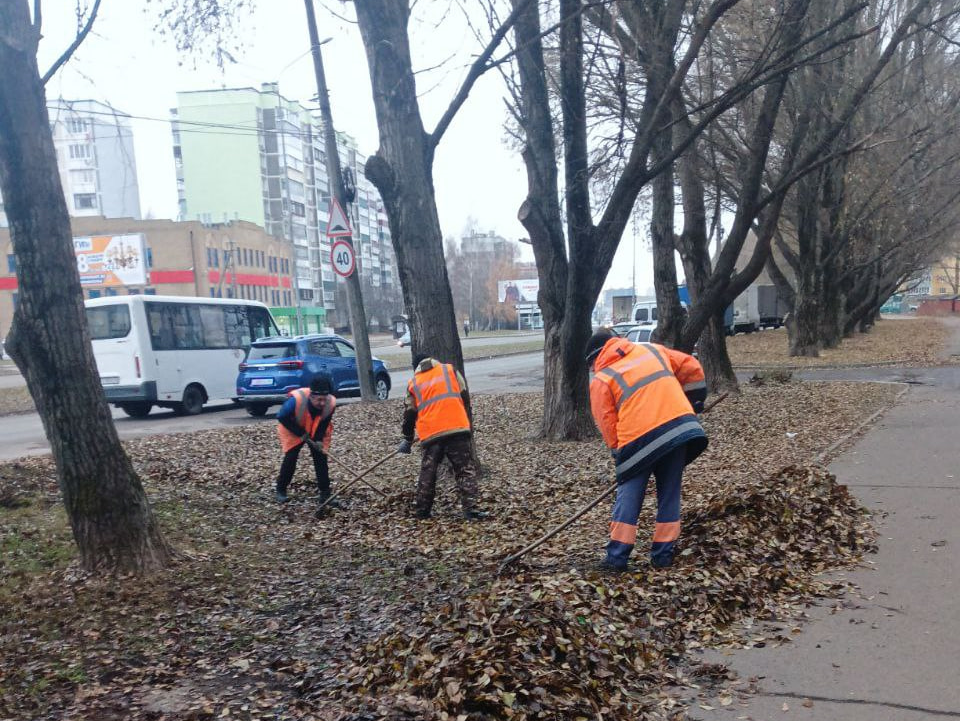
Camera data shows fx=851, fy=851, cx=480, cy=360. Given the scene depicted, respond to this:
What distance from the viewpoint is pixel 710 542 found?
5730 mm

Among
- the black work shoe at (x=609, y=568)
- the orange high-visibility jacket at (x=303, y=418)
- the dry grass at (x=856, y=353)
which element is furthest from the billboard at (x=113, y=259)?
the black work shoe at (x=609, y=568)

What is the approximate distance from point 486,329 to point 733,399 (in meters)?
79.0

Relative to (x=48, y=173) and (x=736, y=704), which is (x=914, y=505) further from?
(x=48, y=173)

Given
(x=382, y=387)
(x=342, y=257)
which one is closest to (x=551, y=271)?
(x=342, y=257)

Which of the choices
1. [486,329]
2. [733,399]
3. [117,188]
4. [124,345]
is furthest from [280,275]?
[117,188]

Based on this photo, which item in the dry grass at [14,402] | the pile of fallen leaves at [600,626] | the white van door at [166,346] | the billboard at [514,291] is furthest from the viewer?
the billboard at [514,291]

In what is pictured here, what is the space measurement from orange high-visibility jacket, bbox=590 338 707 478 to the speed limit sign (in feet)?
33.8

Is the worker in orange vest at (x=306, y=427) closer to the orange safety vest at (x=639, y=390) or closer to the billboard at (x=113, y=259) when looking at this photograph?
the orange safety vest at (x=639, y=390)

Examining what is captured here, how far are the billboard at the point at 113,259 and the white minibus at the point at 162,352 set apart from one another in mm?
40439

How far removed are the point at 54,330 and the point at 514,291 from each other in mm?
87446

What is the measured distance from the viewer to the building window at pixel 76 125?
263 inches

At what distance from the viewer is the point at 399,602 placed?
5.42 m

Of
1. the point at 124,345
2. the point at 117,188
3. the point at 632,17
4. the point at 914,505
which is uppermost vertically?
the point at 632,17

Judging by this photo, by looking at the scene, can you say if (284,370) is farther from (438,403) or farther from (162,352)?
(438,403)
